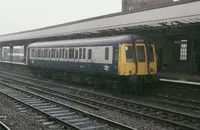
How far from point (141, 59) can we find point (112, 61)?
1.49 meters

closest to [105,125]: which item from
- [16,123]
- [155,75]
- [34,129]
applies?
[34,129]

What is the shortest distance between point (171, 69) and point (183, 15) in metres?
7.09

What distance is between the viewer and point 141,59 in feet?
56.5

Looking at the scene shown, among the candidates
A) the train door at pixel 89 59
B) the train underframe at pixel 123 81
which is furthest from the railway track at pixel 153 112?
the train door at pixel 89 59

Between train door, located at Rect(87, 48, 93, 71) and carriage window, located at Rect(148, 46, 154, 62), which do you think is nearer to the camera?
carriage window, located at Rect(148, 46, 154, 62)

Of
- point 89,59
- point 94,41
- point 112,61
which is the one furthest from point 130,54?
point 89,59

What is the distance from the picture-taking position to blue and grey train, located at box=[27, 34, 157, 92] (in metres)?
16.7

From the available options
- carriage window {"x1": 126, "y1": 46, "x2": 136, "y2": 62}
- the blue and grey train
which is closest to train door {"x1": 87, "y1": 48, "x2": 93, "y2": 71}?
the blue and grey train

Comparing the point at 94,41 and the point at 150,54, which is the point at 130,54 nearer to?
the point at 150,54

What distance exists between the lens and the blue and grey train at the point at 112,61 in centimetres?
1669

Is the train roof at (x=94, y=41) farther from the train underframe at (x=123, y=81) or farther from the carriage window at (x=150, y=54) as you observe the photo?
the train underframe at (x=123, y=81)

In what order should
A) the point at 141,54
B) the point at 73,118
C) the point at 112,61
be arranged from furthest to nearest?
the point at 141,54 → the point at 112,61 → the point at 73,118

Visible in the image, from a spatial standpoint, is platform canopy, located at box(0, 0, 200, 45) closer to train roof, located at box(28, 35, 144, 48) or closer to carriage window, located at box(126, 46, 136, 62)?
train roof, located at box(28, 35, 144, 48)

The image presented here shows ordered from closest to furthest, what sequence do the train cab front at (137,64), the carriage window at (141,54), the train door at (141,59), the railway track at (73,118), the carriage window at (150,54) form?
the railway track at (73,118) < the train cab front at (137,64) < the train door at (141,59) < the carriage window at (141,54) < the carriage window at (150,54)
